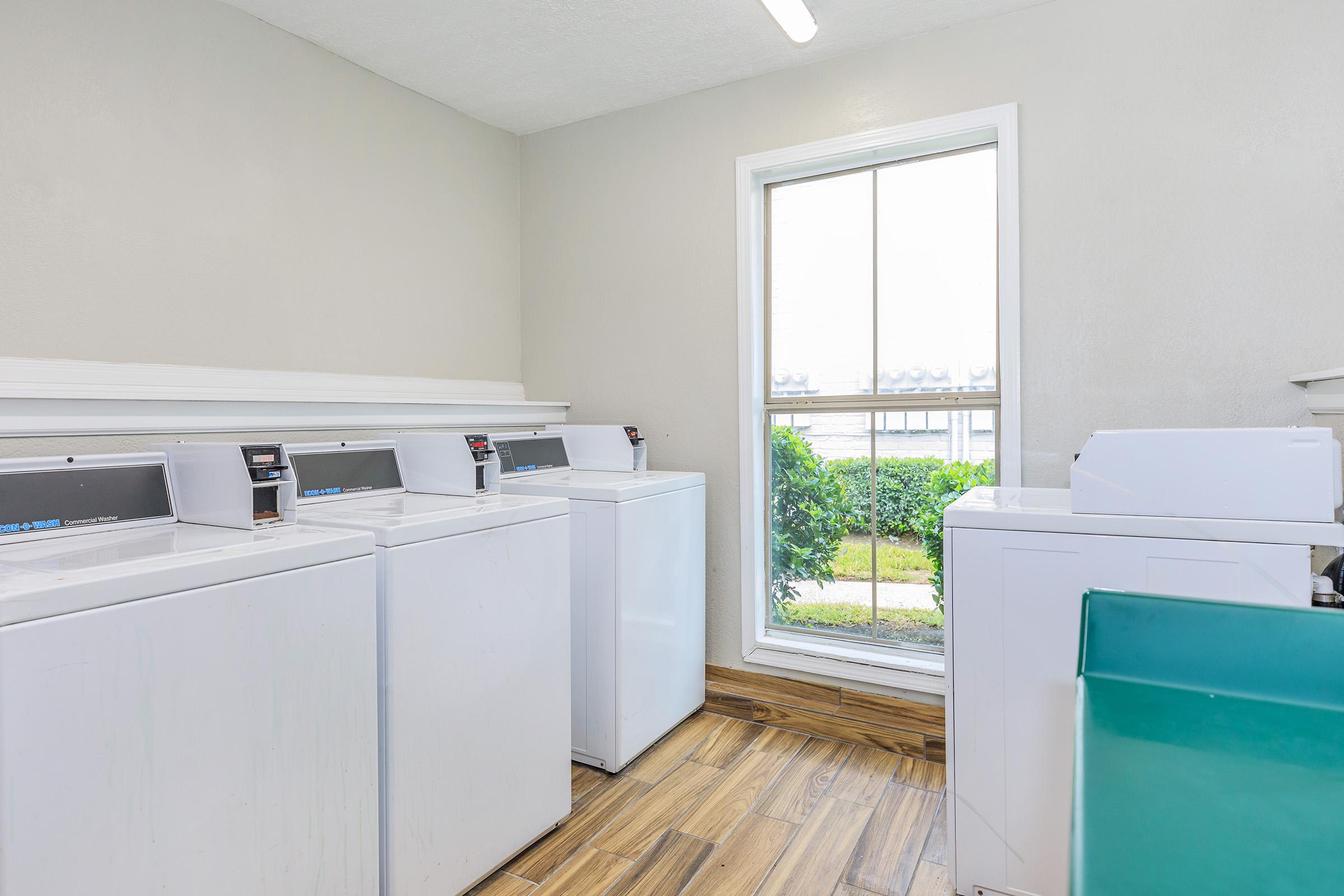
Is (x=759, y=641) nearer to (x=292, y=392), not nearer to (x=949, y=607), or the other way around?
(x=949, y=607)

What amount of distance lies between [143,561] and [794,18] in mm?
2375

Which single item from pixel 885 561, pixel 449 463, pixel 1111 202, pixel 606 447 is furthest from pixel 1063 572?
pixel 606 447

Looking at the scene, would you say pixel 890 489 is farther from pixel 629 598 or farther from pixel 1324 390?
pixel 1324 390

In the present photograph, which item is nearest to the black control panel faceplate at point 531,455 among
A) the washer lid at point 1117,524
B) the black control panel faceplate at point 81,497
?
the black control panel faceplate at point 81,497

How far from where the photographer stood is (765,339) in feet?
10.0

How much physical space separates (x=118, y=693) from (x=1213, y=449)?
7.45 feet

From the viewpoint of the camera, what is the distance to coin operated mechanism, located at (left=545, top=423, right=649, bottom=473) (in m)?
3.04

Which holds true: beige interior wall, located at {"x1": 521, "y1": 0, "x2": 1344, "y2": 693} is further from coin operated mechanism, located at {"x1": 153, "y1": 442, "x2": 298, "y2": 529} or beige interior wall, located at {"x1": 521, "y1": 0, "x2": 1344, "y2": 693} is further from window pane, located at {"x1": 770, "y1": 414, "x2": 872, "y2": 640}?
coin operated mechanism, located at {"x1": 153, "y1": 442, "x2": 298, "y2": 529}

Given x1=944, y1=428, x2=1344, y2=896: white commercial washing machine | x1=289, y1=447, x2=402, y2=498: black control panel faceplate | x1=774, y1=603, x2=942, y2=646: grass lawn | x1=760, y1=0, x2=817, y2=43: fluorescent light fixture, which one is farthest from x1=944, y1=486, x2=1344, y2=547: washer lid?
x1=289, y1=447, x2=402, y2=498: black control panel faceplate

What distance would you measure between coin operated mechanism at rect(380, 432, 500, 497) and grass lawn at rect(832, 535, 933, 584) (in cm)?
150

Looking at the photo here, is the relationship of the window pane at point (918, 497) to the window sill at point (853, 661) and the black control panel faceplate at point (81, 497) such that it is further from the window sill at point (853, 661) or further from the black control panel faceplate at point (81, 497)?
the black control panel faceplate at point (81, 497)

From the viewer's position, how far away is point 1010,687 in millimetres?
1755

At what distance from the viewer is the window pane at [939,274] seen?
2.62 m

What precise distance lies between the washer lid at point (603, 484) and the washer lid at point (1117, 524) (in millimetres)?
1098
